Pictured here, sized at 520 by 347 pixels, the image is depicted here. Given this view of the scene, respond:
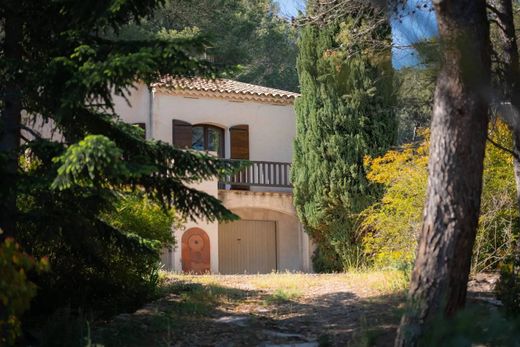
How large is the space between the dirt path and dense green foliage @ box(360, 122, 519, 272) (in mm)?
679

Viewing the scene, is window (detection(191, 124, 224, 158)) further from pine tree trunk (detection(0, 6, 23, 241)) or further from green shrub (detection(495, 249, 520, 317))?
green shrub (detection(495, 249, 520, 317))

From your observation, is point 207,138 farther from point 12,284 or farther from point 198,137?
point 12,284

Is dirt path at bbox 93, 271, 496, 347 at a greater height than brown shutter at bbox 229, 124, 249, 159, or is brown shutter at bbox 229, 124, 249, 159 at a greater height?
brown shutter at bbox 229, 124, 249, 159

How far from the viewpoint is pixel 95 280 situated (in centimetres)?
1034

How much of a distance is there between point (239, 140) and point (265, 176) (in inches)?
67.4

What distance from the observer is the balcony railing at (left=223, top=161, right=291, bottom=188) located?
2236 cm

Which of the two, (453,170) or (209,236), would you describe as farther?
(209,236)

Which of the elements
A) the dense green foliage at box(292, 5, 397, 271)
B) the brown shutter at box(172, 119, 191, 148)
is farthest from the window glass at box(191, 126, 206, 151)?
the dense green foliage at box(292, 5, 397, 271)

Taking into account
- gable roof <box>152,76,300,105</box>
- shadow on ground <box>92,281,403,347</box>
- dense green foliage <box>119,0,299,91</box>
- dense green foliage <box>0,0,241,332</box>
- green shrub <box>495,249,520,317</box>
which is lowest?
shadow on ground <box>92,281,403,347</box>

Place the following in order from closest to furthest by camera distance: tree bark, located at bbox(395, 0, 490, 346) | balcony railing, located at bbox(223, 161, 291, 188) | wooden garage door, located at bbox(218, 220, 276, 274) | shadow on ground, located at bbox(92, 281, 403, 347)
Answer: tree bark, located at bbox(395, 0, 490, 346) → shadow on ground, located at bbox(92, 281, 403, 347) → balcony railing, located at bbox(223, 161, 291, 188) → wooden garage door, located at bbox(218, 220, 276, 274)

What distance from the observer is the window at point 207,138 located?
24031 mm

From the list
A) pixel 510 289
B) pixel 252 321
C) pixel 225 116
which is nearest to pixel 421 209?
pixel 252 321

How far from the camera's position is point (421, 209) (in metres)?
12.7

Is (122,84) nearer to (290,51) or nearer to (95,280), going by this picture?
(95,280)
